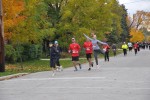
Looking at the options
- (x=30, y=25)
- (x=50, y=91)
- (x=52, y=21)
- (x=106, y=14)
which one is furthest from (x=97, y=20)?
(x=50, y=91)

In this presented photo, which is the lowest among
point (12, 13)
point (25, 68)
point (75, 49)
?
point (25, 68)

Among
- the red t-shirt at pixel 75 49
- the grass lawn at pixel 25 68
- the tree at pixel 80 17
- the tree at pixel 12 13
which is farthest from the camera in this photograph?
the tree at pixel 80 17

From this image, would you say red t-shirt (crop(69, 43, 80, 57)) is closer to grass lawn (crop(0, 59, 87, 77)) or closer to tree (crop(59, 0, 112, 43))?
grass lawn (crop(0, 59, 87, 77))

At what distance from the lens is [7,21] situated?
2434 cm

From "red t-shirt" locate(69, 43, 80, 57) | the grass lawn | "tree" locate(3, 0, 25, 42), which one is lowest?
the grass lawn

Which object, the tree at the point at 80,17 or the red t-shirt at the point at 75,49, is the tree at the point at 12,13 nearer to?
the red t-shirt at the point at 75,49

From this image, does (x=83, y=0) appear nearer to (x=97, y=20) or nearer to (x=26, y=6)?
(x=97, y=20)

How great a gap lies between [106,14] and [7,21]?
2374 cm

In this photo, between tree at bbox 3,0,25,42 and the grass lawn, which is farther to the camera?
tree at bbox 3,0,25,42

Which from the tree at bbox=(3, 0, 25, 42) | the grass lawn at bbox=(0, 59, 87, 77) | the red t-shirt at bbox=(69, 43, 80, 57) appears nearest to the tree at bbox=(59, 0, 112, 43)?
the grass lawn at bbox=(0, 59, 87, 77)

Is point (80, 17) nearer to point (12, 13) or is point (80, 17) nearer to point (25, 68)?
point (25, 68)

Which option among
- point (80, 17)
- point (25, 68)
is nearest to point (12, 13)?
point (25, 68)

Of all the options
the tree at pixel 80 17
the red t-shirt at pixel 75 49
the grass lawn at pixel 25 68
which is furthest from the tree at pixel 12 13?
the tree at pixel 80 17

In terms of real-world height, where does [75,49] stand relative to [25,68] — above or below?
above
